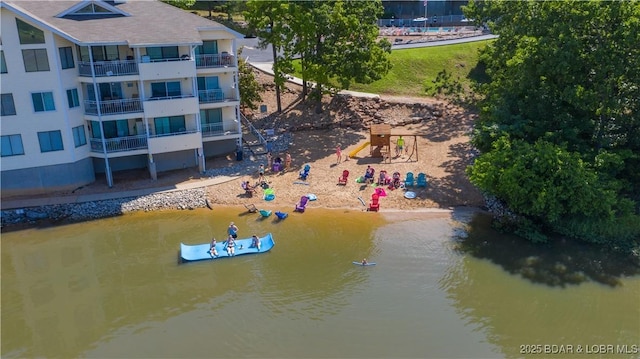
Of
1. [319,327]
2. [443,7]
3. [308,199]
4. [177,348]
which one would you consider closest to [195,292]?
[177,348]

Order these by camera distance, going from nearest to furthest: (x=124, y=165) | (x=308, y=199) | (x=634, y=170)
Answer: (x=634, y=170), (x=308, y=199), (x=124, y=165)

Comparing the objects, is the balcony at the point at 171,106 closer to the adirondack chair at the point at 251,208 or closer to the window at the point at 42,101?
the window at the point at 42,101

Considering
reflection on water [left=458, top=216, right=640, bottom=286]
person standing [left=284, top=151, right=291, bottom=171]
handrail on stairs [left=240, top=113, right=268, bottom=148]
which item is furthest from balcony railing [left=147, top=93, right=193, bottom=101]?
reflection on water [left=458, top=216, right=640, bottom=286]

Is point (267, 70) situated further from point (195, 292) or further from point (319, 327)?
point (319, 327)

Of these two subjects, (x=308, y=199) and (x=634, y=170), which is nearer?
(x=634, y=170)

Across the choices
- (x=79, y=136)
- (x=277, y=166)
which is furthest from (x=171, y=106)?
(x=277, y=166)

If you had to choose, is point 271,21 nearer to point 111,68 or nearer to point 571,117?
point 111,68

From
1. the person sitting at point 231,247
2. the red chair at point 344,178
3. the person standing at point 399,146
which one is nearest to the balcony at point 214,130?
the red chair at point 344,178
